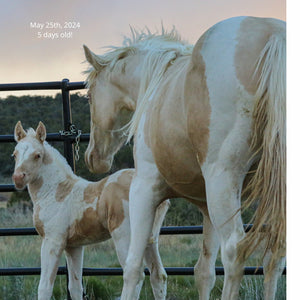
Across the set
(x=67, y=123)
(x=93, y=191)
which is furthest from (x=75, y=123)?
(x=93, y=191)

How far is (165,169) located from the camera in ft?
9.04

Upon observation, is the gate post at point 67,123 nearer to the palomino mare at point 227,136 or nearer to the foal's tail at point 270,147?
the palomino mare at point 227,136

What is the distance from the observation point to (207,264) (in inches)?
130

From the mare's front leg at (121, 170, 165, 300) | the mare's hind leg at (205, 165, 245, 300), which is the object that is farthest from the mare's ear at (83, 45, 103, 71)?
the mare's hind leg at (205, 165, 245, 300)

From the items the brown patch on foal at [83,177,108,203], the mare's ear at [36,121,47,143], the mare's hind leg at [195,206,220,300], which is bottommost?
the mare's hind leg at [195,206,220,300]

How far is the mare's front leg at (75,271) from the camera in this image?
388 cm

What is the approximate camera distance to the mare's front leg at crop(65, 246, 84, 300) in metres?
3.88

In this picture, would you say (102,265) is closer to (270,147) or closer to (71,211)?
(71,211)

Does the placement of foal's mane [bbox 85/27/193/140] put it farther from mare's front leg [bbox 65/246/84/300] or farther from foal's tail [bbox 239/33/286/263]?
mare's front leg [bbox 65/246/84/300]

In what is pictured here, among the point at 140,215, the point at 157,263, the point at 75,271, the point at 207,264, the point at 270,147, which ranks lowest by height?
the point at 75,271

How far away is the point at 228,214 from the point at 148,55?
1.22 metres

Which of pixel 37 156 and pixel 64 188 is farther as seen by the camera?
pixel 64 188

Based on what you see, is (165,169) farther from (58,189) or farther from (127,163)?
(127,163)
